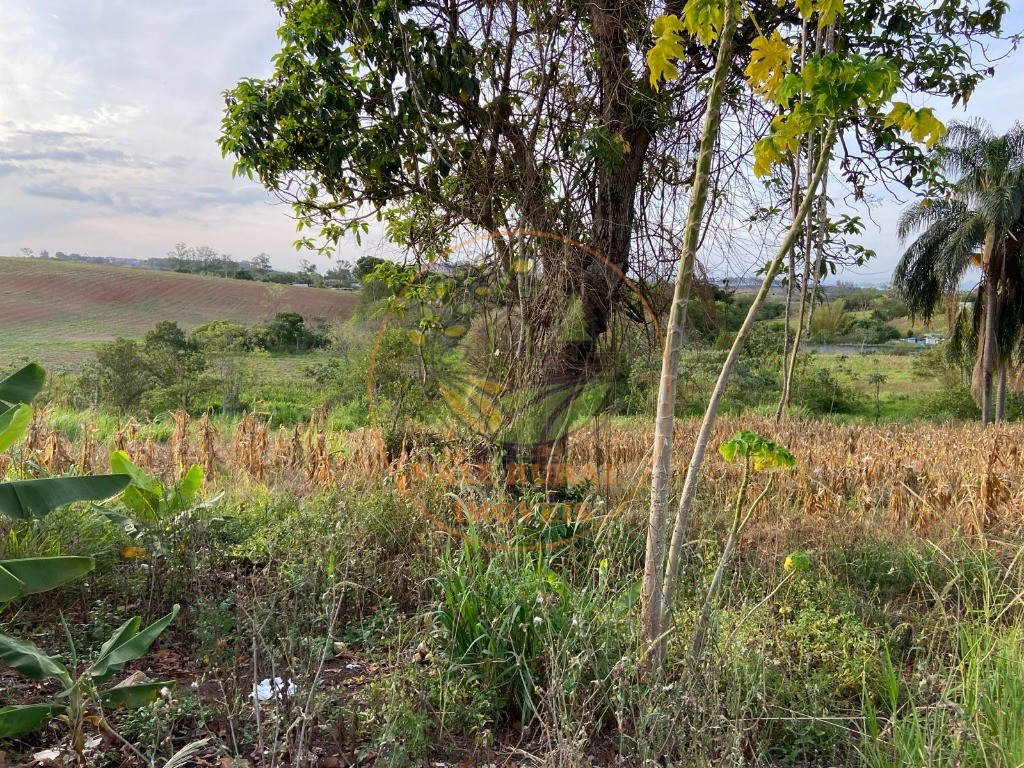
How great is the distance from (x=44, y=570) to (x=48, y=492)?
1.35 ft

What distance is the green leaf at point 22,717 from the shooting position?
186 cm

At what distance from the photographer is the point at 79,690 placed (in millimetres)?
1868

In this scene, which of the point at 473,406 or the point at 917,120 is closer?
the point at 917,120

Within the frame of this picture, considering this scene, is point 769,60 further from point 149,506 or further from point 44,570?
point 149,506

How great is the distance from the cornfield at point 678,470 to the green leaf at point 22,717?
7.69 ft

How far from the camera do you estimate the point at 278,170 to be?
499 centimetres

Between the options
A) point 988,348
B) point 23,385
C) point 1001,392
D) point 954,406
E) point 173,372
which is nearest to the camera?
point 23,385

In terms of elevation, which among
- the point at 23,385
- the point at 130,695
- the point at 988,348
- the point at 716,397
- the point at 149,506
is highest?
the point at 988,348

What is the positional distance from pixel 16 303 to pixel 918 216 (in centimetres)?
4808

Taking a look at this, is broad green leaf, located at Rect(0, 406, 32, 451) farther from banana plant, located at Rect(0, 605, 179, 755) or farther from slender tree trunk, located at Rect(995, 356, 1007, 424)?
slender tree trunk, located at Rect(995, 356, 1007, 424)

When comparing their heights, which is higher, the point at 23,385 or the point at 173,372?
the point at 23,385

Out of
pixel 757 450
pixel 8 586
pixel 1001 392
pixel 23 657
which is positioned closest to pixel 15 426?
pixel 8 586

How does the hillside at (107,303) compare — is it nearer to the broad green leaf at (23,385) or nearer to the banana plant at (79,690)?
the broad green leaf at (23,385)

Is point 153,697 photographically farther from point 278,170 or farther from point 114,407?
point 114,407
